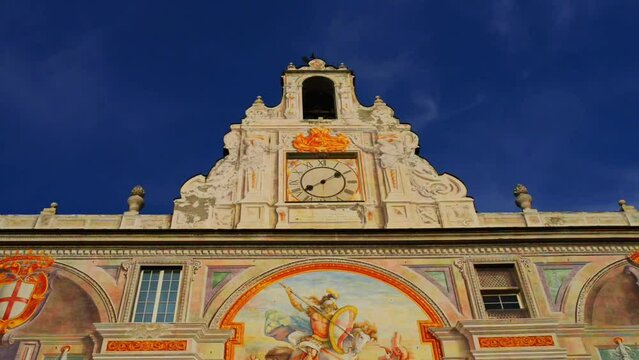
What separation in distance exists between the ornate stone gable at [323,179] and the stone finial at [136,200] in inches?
39.0

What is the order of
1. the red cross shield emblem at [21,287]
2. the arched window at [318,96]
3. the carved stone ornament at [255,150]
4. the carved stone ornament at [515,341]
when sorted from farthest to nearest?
the arched window at [318,96] → the carved stone ornament at [255,150] → the red cross shield emblem at [21,287] → the carved stone ornament at [515,341]

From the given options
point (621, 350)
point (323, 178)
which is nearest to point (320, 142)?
point (323, 178)

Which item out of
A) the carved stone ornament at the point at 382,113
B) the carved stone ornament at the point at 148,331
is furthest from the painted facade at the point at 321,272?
the carved stone ornament at the point at 382,113

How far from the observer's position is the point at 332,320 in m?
14.3

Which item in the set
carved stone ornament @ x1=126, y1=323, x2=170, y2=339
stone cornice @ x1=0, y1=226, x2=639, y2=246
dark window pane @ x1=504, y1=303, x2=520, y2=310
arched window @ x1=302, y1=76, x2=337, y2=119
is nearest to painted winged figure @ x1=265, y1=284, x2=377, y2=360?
stone cornice @ x1=0, y1=226, x2=639, y2=246

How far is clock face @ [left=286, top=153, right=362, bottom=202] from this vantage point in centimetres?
1717

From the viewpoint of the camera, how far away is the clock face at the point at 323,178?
17.2 meters

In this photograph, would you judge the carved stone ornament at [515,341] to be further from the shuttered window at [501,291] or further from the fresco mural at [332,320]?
the fresco mural at [332,320]

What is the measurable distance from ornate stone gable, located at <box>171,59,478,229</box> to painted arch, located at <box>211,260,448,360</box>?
145cm

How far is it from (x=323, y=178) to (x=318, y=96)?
16.8ft

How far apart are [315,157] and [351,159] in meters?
0.95

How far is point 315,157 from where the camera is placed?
18297 mm

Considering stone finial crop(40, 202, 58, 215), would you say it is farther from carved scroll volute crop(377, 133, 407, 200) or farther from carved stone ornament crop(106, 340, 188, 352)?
carved scroll volute crop(377, 133, 407, 200)

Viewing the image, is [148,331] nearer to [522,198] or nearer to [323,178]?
[323,178]
